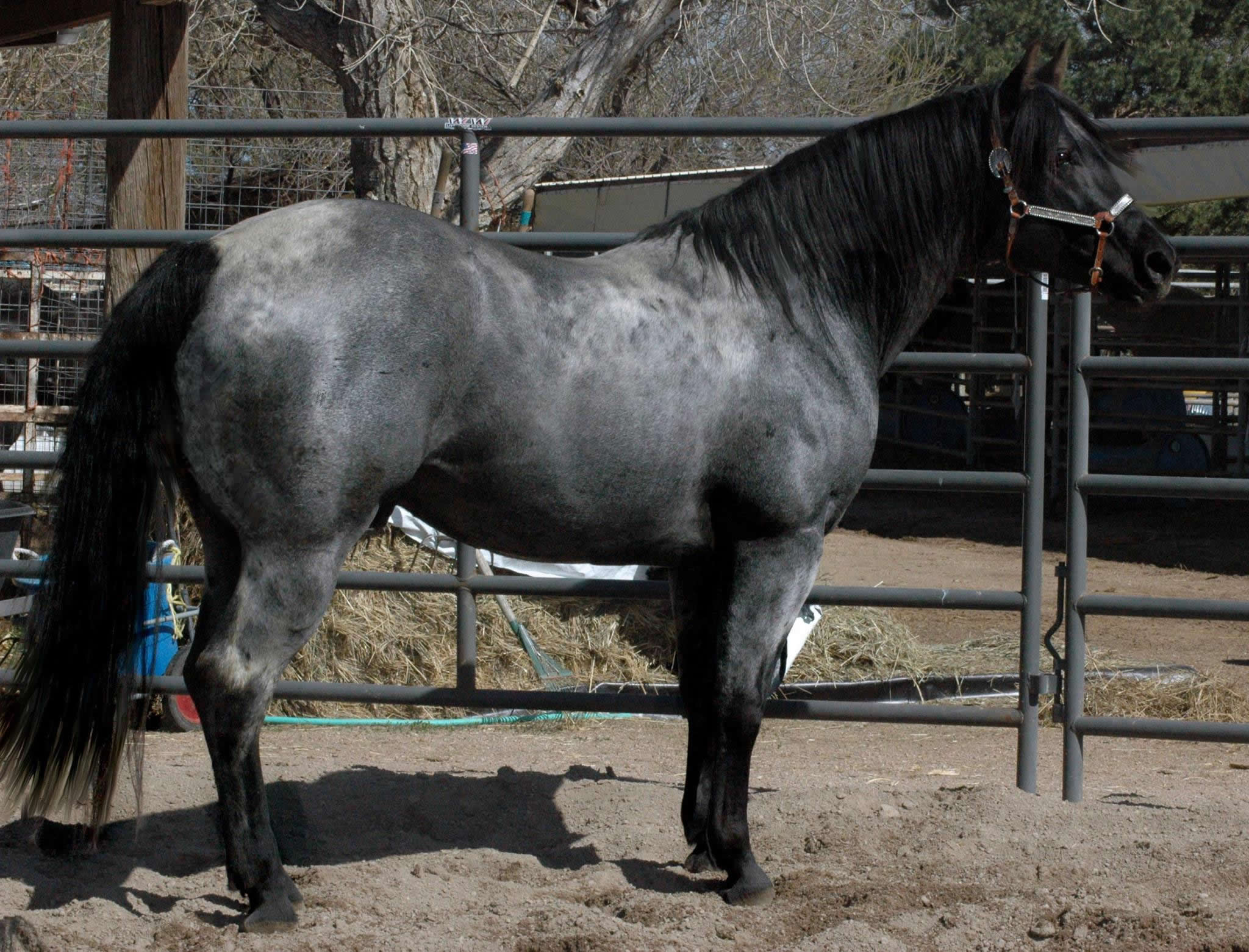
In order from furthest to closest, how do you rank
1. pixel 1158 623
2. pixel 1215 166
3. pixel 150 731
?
pixel 1215 166 → pixel 1158 623 → pixel 150 731

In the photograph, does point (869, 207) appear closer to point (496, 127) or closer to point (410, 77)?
point (496, 127)

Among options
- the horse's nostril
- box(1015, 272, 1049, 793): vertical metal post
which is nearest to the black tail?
the horse's nostril

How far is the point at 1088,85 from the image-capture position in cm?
2395

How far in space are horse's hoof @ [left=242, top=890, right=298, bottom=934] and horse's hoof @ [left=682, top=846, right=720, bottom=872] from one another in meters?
0.98

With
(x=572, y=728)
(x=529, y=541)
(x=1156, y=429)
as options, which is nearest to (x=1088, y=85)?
(x=1156, y=429)

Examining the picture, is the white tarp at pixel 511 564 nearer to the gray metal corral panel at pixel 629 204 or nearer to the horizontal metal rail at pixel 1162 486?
the horizontal metal rail at pixel 1162 486

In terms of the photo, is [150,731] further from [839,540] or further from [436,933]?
[839,540]

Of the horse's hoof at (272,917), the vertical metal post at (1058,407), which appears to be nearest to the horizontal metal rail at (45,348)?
the horse's hoof at (272,917)

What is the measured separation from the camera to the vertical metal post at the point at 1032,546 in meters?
3.63

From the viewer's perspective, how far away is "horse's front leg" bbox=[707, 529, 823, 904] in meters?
2.88

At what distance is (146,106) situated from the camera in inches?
187

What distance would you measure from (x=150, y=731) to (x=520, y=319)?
3.05 meters

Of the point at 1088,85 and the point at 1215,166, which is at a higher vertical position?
the point at 1088,85

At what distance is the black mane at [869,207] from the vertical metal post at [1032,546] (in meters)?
0.67
